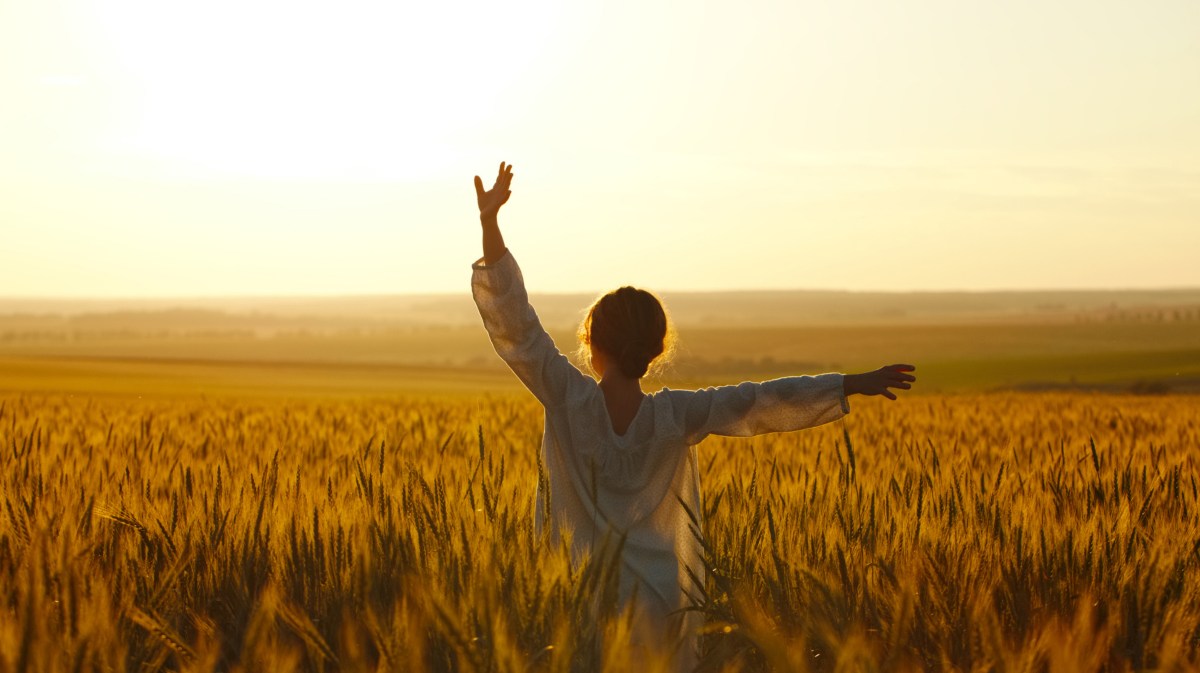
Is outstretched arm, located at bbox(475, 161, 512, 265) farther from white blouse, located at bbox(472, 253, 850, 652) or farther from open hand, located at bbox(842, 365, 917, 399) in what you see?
open hand, located at bbox(842, 365, 917, 399)

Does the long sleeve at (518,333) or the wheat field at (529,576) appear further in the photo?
the long sleeve at (518,333)

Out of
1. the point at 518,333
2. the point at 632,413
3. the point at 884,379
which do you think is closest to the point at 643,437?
the point at 632,413

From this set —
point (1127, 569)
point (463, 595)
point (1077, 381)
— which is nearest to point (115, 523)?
point (463, 595)

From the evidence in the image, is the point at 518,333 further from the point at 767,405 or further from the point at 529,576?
the point at 529,576

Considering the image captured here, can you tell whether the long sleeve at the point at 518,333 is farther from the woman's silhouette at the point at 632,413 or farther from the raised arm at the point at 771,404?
the raised arm at the point at 771,404

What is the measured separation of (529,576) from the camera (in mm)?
2133

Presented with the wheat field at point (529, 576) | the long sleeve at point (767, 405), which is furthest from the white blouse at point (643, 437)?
the wheat field at point (529, 576)

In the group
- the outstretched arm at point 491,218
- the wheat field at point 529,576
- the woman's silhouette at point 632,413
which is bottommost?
the wheat field at point 529,576

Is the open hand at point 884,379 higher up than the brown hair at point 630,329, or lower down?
lower down

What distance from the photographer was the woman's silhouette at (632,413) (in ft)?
10.6

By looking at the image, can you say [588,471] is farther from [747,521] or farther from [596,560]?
[596,560]

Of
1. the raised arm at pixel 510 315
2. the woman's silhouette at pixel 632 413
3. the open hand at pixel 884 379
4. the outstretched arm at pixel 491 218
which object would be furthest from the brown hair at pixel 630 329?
the open hand at pixel 884 379

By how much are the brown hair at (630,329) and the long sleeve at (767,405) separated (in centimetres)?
18

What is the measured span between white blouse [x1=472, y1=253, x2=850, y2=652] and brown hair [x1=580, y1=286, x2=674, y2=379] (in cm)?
10
